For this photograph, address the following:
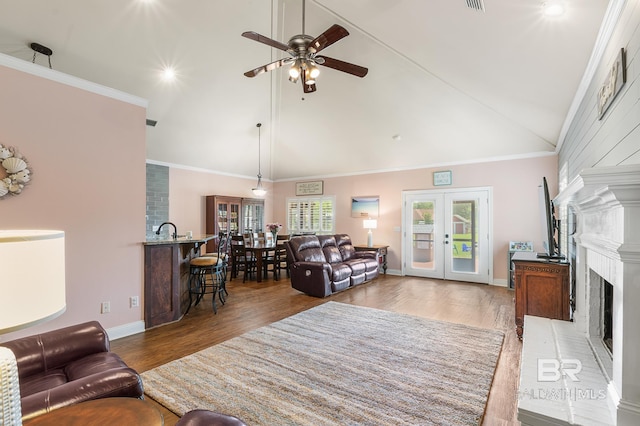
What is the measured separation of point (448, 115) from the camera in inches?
208

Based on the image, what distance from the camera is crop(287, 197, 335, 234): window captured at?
854cm

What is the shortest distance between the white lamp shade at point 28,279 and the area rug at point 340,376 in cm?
162

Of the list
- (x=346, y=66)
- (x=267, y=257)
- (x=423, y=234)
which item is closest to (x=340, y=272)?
(x=267, y=257)

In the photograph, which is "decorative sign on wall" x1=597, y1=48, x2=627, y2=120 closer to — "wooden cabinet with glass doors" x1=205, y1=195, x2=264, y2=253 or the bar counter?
the bar counter

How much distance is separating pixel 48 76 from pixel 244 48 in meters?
2.33

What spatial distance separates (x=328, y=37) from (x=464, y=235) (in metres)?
5.32

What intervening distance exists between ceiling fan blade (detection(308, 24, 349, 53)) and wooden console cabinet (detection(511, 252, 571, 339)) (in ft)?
10.0

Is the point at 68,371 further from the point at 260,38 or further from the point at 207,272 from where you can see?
the point at 260,38

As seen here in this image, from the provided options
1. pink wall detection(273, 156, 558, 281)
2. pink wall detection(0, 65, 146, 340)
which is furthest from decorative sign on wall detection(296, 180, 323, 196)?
pink wall detection(0, 65, 146, 340)

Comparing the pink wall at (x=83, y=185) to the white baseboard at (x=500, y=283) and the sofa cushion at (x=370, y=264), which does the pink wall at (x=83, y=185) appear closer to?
the sofa cushion at (x=370, y=264)

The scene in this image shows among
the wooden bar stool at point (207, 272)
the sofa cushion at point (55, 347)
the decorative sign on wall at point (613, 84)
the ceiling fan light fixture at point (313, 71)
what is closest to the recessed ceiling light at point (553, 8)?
the decorative sign on wall at point (613, 84)

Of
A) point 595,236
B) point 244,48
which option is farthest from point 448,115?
point 595,236

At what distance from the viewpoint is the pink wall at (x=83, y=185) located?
2861 mm

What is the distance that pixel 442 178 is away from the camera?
6.74 meters
